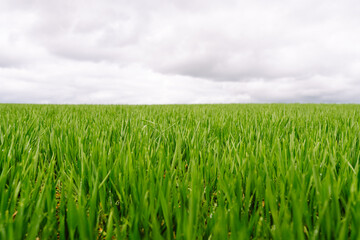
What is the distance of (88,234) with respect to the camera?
0.58 metres

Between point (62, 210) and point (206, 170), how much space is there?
1.74 ft

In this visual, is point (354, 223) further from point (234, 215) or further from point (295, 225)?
point (234, 215)

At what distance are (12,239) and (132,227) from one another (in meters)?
0.25

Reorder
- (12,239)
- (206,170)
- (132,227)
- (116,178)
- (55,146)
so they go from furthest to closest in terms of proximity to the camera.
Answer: (55,146)
(206,170)
(116,178)
(132,227)
(12,239)

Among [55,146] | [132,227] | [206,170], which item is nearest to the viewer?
[132,227]

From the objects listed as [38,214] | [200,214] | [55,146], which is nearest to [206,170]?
[200,214]

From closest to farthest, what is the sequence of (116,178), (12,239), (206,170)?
(12,239) → (116,178) → (206,170)

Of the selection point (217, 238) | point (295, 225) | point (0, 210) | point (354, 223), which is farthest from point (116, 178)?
point (354, 223)

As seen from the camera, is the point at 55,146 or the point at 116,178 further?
the point at 55,146

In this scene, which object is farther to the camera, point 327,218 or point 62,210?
point 62,210

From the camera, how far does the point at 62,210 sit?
697 millimetres

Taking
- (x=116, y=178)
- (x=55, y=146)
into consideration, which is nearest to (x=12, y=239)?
(x=116, y=178)

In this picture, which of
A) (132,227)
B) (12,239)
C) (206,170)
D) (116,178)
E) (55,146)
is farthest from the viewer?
(55,146)

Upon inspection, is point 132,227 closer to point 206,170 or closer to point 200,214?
point 200,214
